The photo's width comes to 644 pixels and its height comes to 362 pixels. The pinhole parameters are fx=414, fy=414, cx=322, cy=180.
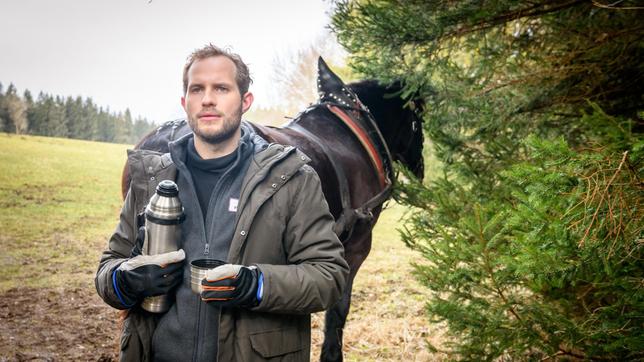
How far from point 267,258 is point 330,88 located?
2.22m

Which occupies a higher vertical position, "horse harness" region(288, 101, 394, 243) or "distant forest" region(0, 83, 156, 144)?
"distant forest" region(0, 83, 156, 144)

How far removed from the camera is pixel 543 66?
285 centimetres

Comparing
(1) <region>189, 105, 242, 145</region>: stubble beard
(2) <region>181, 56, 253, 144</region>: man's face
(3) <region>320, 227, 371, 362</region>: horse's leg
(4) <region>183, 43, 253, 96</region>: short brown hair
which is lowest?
(3) <region>320, 227, 371, 362</region>: horse's leg

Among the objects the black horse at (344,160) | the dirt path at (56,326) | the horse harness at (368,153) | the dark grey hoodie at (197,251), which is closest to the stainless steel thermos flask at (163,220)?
the dark grey hoodie at (197,251)

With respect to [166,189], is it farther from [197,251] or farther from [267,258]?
[267,258]

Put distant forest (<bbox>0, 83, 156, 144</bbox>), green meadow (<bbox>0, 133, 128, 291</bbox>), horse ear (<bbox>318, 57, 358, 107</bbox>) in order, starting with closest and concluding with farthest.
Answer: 1. horse ear (<bbox>318, 57, 358, 107</bbox>)
2. green meadow (<bbox>0, 133, 128, 291</bbox>)
3. distant forest (<bbox>0, 83, 156, 144</bbox>)

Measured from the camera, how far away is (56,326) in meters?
3.98

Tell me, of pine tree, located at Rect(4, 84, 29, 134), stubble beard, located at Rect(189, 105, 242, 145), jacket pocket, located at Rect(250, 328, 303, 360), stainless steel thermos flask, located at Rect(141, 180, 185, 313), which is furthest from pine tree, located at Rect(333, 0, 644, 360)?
pine tree, located at Rect(4, 84, 29, 134)

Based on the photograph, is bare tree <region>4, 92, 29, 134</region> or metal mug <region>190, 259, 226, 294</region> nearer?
metal mug <region>190, 259, 226, 294</region>

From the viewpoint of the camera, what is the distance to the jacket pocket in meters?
1.60

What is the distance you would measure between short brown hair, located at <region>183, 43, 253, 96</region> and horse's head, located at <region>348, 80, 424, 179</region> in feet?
7.49

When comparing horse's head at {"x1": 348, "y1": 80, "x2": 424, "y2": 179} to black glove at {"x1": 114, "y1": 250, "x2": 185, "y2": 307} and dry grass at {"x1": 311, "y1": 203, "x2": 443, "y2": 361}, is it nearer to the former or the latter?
dry grass at {"x1": 311, "y1": 203, "x2": 443, "y2": 361}

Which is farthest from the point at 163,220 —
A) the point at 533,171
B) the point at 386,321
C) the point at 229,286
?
the point at 386,321

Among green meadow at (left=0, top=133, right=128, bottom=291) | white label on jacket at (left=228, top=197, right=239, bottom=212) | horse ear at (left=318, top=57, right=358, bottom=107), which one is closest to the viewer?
white label on jacket at (left=228, top=197, right=239, bottom=212)
